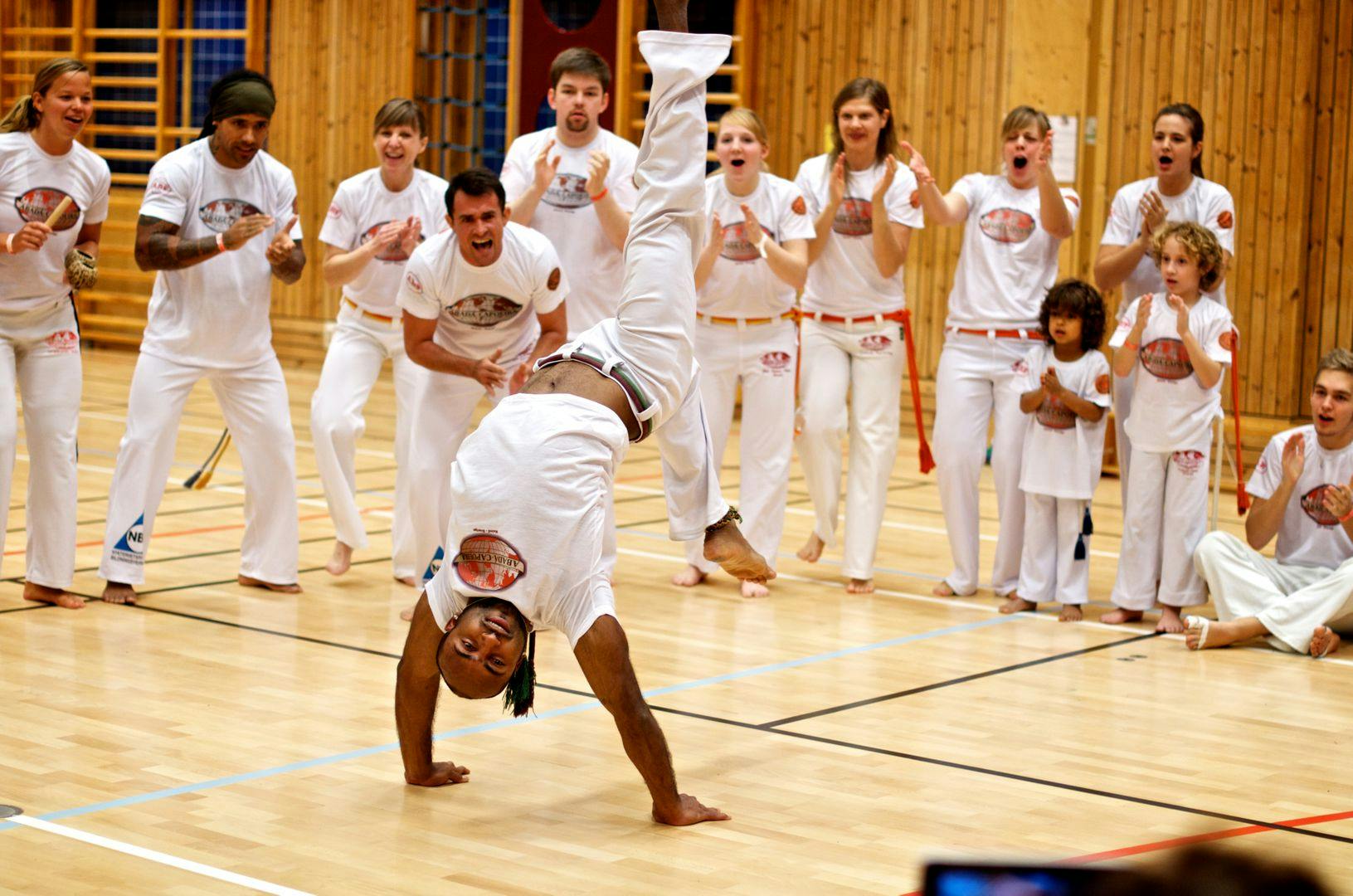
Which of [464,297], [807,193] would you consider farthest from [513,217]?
[807,193]

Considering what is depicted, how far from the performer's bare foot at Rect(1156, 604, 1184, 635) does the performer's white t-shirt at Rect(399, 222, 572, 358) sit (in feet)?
7.97

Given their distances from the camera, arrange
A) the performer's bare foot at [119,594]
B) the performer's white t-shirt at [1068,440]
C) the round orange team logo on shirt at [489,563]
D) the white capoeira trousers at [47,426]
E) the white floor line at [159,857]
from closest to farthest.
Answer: the white floor line at [159,857], the round orange team logo on shirt at [489,563], the white capoeira trousers at [47,426], the performer's bare foot at [119,594], the performer's white t-shirt at [1068,440]

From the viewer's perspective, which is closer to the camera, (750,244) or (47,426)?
(47,426)

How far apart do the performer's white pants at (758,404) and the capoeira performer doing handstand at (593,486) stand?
2141 millimetres

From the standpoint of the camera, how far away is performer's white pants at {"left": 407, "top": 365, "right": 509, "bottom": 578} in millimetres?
5691

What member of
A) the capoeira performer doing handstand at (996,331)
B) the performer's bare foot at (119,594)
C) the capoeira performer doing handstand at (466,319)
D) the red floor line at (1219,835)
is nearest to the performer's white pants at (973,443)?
the capoeira performer doing handstand at (996,331)

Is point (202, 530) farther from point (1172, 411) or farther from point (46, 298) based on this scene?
point (1172, 411)

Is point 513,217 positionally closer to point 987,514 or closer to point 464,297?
point 464,297

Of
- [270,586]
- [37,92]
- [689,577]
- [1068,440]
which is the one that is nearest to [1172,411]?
[1068,440]

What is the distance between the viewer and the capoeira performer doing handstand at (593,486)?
3.50 meters

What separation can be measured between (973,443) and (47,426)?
11.2ft

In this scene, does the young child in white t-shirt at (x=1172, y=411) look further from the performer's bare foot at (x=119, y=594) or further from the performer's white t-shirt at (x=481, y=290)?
the performer's bare foot at (x=119, y=594)

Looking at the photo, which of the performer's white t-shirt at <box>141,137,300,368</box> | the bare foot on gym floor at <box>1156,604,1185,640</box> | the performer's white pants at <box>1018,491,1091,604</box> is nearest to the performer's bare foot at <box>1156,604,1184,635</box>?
the bare foot on gym floor at <box>1156,604,1185,640</box>

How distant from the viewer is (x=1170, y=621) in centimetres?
583
